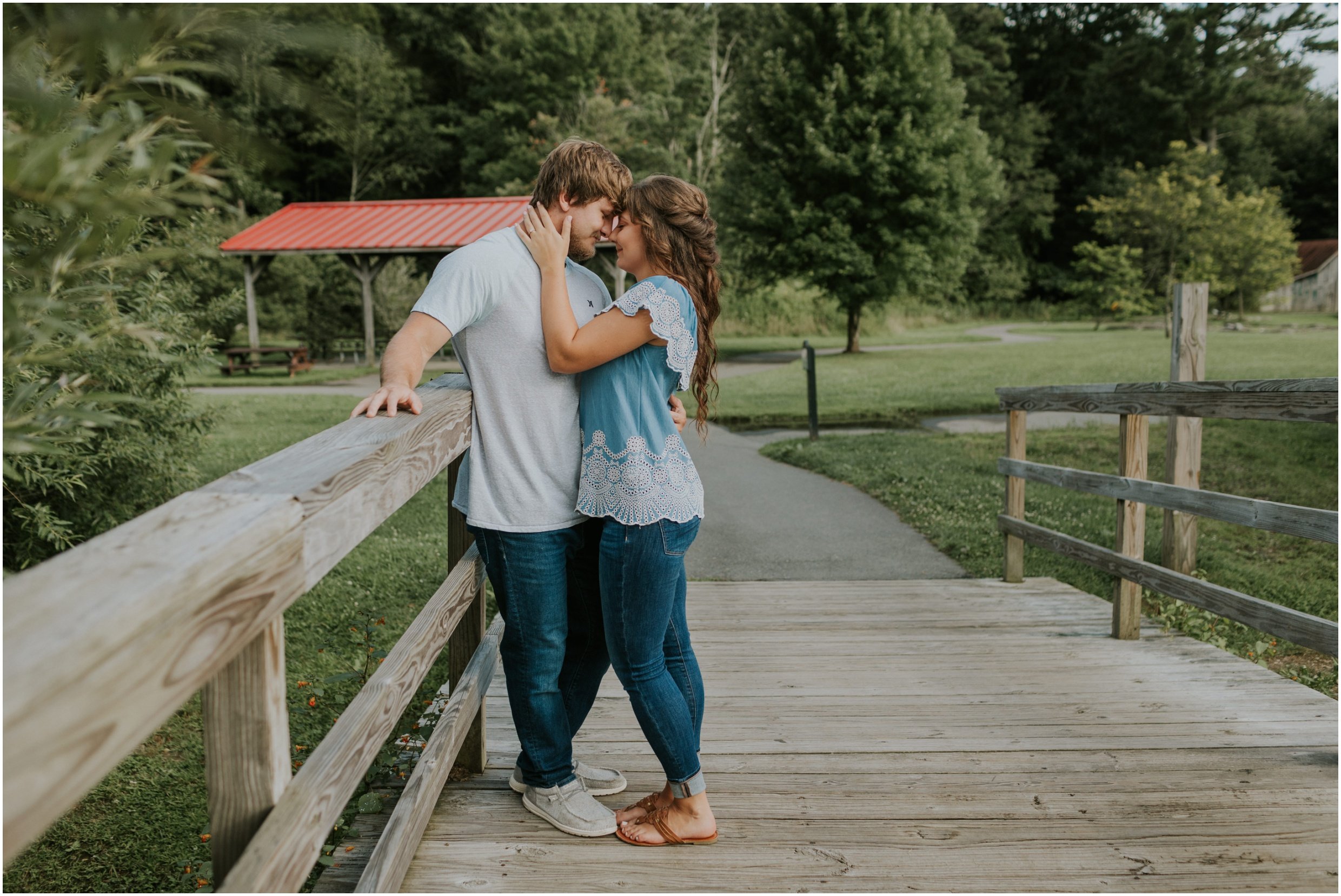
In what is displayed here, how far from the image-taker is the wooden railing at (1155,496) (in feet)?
10.7

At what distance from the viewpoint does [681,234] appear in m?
2.43

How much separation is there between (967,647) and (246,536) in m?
3.65

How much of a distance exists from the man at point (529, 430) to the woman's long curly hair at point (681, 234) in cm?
8

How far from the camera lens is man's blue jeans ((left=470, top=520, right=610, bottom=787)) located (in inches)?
95.4

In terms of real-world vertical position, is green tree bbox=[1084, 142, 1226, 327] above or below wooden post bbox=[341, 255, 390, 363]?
above

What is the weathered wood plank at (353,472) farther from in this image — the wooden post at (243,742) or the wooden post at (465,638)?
the wooden post at (465,638)

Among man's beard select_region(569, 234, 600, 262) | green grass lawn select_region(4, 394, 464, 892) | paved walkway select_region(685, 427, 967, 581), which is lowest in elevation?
green grass lawn select_region(4, 394, 464, 892)

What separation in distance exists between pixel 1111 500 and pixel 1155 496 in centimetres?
424

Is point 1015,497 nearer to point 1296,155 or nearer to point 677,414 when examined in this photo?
point 677,414

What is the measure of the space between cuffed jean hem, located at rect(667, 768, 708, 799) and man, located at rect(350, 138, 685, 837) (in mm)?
223

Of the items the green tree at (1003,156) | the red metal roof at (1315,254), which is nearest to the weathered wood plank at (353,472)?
the green tree at (1003,156)

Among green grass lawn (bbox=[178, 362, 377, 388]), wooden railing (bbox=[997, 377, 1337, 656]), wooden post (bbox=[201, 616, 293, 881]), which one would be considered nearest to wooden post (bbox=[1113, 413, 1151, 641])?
wooden railing (bbox=[997, 377, 1337, 656])

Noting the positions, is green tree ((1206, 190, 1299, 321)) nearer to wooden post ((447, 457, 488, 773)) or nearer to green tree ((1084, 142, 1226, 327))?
green tree ((1084, 142, 1226, 327))

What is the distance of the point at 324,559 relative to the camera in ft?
4.93
